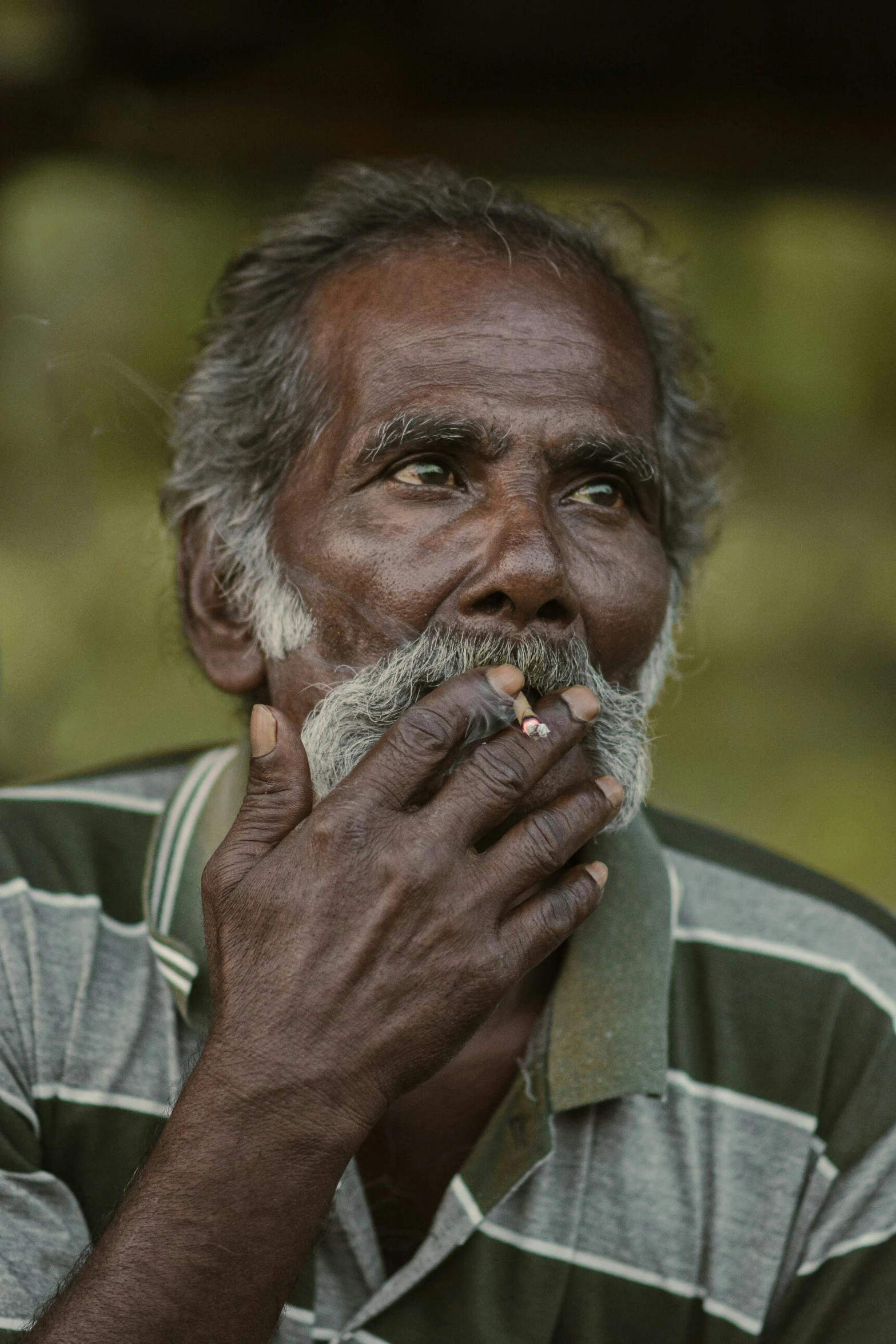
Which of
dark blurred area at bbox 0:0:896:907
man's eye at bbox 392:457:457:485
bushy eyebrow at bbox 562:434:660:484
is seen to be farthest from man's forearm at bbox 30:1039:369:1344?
dark blurred area at bbox 0:0:896:907

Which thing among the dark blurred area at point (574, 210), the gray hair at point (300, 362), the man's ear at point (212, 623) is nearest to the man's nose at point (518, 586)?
the gray hair at point (300, 362)

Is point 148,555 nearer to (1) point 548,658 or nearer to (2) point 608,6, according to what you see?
(1) point 548,658

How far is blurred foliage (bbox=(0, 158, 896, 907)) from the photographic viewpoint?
12.8 feet

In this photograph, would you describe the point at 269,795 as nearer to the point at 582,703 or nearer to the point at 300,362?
the point at 582,703

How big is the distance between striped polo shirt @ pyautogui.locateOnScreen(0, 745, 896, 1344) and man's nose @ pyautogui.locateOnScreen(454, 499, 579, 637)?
615 millimetres

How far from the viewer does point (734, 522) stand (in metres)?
4.50

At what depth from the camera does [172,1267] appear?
1594mm

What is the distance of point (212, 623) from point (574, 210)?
1.56m

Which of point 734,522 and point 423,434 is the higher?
point 423,434

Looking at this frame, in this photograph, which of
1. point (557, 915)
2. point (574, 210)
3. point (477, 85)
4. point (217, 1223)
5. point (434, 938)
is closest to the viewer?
point (217, 1223)

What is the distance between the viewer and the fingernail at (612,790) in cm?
190

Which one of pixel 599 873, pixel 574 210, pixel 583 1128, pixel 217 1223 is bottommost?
pixel 583 1128

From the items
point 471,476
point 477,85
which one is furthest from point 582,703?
point 477,85

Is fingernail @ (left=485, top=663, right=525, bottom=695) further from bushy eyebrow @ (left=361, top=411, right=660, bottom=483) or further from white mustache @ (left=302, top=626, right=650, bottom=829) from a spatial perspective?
bushy eyebrow @ (left=361, top=411, right=660, bottom=483)
